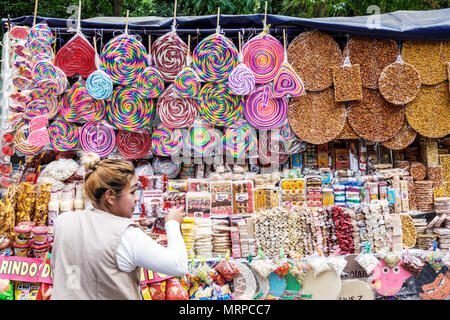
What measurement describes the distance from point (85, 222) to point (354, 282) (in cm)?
213

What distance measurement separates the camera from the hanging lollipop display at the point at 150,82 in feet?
11.0

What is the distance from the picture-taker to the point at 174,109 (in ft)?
11.2

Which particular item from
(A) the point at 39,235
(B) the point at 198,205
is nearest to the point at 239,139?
(B) the point at 198,205

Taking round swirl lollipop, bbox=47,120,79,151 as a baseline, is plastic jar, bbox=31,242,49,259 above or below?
below

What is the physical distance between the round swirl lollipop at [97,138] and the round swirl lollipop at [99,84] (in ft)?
0.97

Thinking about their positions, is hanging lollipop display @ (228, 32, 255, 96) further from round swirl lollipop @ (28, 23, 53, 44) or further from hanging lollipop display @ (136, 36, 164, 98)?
round swirl lollipop @ (28, 23, 53, 44)

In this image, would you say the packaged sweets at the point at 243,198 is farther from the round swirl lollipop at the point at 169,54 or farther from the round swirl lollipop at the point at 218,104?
the round swirl lollipop at the point at 169,54

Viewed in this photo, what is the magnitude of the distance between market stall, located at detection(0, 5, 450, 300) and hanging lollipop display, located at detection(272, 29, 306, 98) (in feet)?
0.04

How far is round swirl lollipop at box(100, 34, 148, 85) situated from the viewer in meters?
3.32

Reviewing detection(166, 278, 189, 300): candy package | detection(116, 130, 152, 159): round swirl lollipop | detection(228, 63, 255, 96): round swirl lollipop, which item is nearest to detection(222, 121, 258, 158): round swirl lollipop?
detection(228, 63, 255, 96): round swirl lollipop

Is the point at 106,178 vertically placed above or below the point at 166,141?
below

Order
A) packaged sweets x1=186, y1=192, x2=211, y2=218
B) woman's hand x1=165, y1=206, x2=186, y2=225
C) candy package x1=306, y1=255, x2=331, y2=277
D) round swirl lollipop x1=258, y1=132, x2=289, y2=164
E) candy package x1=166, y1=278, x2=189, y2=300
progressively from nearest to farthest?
woman's hand x1=165, y1=206, x2=186, y2=225, candy package x1=166, y1=278, x2=189, y2=300, candy package x1=306, y1=255, x2=331, y2=277, packaged sweets x1=186, y1=192, x2=211, y2=218, round swirl lollipop x1=258, y1=132, x2=289, y2=164

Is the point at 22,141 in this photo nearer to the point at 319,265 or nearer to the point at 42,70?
the point at 42,70

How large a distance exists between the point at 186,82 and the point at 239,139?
2.33 feet
